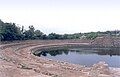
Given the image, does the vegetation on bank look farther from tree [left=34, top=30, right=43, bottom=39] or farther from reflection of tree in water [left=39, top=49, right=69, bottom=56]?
reflection of tree in water [left=39, top=49, right=69, bottom=56]

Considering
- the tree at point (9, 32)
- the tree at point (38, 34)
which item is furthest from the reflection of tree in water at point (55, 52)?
the tree at point (38, 34)

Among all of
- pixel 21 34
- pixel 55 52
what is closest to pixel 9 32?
pixel 21 34

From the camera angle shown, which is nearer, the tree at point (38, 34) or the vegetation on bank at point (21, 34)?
the vegetation on bank at point (21, 34)

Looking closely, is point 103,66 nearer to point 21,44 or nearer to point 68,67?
point 68,67

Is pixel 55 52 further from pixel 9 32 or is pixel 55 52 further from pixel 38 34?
pixel 38 34

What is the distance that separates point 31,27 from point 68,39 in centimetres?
766

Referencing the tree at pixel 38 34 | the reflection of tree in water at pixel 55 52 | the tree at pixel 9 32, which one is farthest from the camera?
the tree at pixel 38 34

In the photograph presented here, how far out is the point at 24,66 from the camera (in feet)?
84.5

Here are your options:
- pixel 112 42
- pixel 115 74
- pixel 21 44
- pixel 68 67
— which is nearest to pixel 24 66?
pixel 68 67

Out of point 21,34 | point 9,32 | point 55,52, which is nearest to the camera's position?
point 55,52

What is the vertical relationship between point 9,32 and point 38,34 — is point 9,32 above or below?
above

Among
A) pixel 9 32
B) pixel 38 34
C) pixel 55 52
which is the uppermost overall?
pixel 9 32

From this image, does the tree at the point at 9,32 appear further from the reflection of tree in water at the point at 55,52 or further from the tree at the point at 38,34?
the reflection of tree in water at the point at 55,52

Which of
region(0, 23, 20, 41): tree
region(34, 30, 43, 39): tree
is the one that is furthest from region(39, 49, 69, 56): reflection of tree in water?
region(34, 30, 43, 39): tree
